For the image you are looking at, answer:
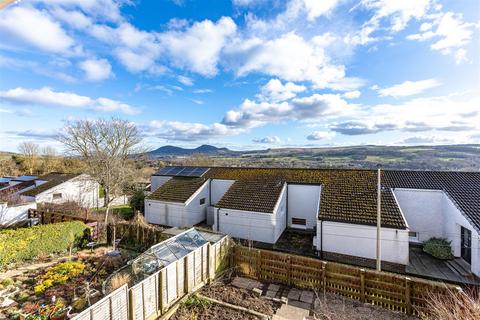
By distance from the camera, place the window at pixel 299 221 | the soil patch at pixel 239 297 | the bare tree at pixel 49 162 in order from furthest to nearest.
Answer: the bare tree at pixel 49 162, the window at pixel 299 221, the soil patch at pixel 239 297

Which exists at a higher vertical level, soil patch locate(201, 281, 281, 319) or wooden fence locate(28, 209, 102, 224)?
wooden fence locate(28, 209, 102, 224)

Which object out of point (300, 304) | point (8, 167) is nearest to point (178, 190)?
point (300, 304)

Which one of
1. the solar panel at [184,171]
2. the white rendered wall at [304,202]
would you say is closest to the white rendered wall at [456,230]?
the white rendered wall at [304,202]

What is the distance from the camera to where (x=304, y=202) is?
17.2m

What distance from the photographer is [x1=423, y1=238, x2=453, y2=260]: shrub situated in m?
12.5

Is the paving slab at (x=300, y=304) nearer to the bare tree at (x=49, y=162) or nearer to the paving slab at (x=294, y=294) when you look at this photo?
the paving slab at (x=294, y=294)

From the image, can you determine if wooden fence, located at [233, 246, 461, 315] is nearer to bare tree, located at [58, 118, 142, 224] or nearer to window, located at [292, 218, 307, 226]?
window, located at [292, 218, 307, 226]

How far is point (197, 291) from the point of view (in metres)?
8.53

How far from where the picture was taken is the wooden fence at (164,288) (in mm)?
5578

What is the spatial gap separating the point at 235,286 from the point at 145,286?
388cm

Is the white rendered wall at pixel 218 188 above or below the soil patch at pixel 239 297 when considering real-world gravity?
above

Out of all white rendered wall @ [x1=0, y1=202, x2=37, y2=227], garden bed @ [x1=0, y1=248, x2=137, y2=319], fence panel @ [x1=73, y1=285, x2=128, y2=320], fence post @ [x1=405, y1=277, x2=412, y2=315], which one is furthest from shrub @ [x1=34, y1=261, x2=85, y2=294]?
fence post @ [x1=405, y1=277, x2=412, y2=315]

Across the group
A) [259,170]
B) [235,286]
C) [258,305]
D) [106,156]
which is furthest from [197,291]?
[106,156]

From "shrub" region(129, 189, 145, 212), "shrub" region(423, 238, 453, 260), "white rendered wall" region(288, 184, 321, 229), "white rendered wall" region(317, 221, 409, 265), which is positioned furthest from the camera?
"shrub" region(129, 189, 145, 212)
